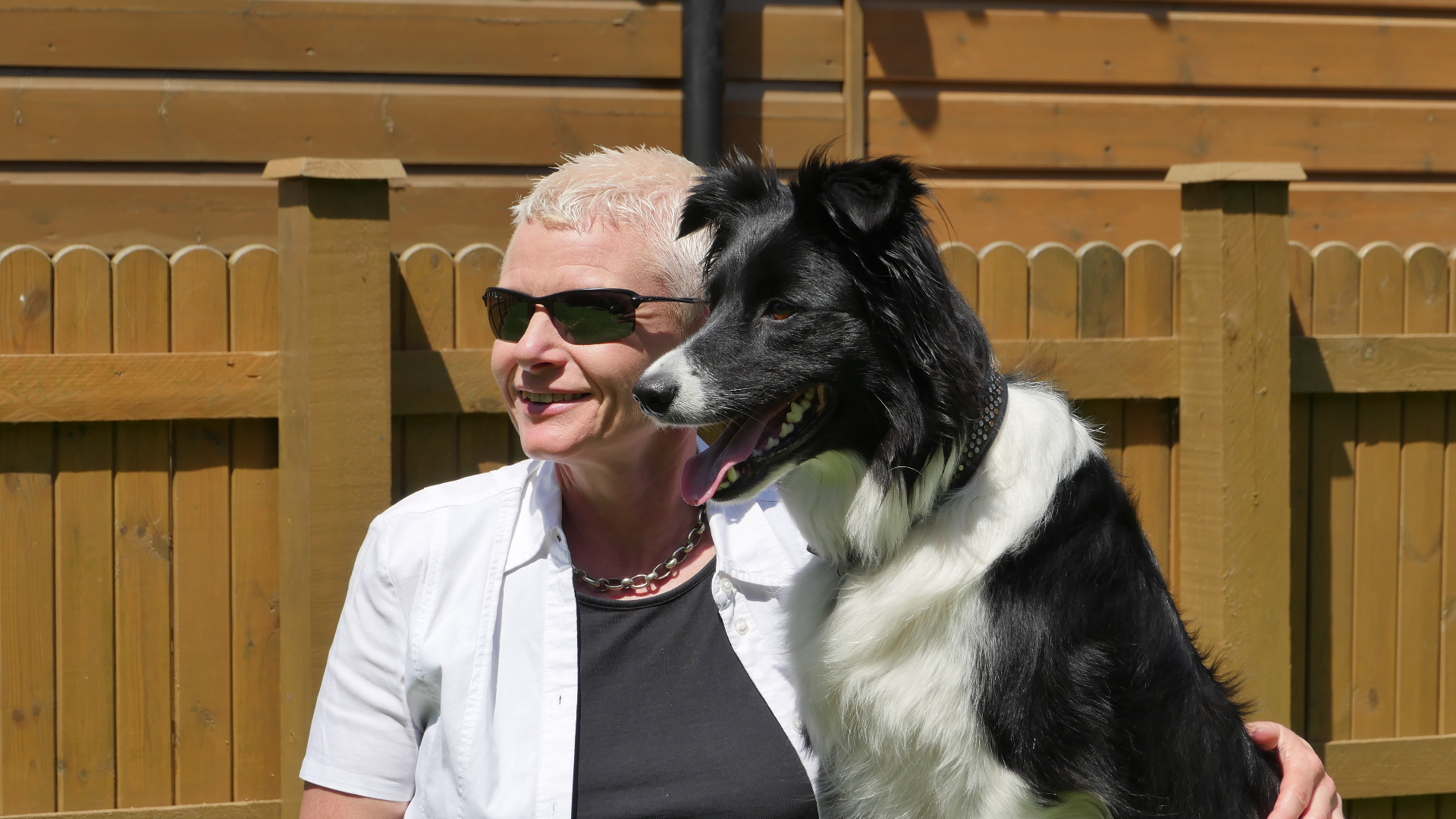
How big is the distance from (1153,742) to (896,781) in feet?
1.46

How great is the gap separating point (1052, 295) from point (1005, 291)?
0.15 metres

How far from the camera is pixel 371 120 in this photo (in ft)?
16.3

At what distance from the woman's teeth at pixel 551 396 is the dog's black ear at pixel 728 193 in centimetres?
37

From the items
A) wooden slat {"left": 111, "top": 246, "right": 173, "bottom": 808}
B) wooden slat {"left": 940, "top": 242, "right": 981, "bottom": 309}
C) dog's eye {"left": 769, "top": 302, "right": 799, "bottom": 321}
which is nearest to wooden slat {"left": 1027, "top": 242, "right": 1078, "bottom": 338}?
wooden slat {"left": 940, "top": 242, "right": 981, "bottom": 309}

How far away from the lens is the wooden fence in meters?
3.17

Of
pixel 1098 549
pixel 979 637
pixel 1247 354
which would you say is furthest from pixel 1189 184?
pixel 979 637

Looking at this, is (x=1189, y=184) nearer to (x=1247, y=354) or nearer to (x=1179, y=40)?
(x=1247, y=354)

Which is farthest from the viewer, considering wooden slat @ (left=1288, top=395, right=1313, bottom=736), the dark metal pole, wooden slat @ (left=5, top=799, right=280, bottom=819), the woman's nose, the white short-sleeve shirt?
the dark metal pole

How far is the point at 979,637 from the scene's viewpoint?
6.50 ft

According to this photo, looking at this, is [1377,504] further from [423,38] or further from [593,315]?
[423,38]

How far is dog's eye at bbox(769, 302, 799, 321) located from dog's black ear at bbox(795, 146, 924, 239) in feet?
0.52

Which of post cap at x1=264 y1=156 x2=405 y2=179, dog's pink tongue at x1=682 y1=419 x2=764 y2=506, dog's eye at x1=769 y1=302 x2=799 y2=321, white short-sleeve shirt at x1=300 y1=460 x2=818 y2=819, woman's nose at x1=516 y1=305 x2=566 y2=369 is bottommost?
white short-sleeve shirt at x1=300 y1=460 x2=818 y2=819

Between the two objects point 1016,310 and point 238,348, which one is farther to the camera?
point 1016,310

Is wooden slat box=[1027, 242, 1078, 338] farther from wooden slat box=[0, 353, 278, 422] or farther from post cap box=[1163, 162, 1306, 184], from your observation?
wooden slat box=[0, 353, 278, 422]
